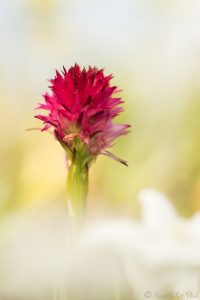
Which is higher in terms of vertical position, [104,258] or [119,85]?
[119,85]

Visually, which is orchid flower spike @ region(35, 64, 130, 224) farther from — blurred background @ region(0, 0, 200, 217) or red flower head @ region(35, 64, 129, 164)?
blurred background @ region(0, 0, 200, 217)

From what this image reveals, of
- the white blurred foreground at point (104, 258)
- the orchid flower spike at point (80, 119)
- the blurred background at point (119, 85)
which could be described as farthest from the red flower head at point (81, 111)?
the blurred background at point (119, 85)

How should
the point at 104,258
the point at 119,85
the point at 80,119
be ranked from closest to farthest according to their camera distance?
1. the point at 80,119
2. the point at 104,258
3. the point at 119,85

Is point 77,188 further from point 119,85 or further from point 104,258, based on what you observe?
point 119,85

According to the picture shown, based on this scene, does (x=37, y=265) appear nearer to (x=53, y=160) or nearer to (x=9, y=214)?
(x=9, y=214)

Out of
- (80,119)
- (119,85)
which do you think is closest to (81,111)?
(80,119)

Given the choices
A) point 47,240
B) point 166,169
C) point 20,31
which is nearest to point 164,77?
point 166,169
